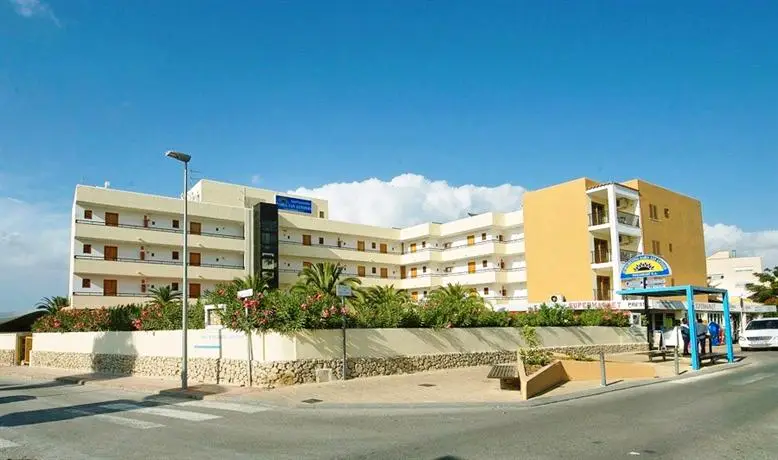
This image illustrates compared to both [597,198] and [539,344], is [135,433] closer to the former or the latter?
[539,344]

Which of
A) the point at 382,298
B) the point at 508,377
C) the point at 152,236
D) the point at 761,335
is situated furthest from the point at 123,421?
the point at 152,236

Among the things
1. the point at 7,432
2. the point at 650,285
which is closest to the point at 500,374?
the point at 7,432

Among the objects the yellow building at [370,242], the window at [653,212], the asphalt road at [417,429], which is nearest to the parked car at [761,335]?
the yellow building at [370,242]

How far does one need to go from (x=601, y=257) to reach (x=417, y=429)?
39.5 meters

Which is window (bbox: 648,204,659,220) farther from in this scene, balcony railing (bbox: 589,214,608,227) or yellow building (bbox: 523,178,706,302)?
balcony railing (bbox: 589,214,608,227)

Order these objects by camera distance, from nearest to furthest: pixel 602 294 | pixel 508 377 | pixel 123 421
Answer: pixel 123 421 → pixel 508 377 → pixel 602 294

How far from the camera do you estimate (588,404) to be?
46.7 ft

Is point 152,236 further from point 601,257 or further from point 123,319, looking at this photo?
point 601,257

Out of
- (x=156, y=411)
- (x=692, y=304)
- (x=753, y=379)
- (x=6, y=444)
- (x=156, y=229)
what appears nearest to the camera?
(x=6, y=444)

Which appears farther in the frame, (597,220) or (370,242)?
(370,242)

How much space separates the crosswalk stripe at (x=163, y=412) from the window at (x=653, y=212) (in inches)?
1719

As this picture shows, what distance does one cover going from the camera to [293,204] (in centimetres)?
6288

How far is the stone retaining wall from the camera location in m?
18.3

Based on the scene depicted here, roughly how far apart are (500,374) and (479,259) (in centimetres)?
4355
